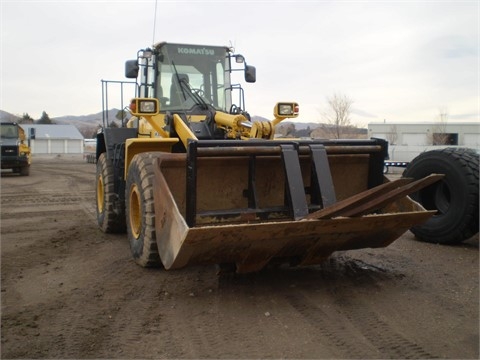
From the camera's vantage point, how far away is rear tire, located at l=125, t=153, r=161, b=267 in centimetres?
521

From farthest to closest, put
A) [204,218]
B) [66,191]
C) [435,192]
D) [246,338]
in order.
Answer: [66,191] → [435,192] → [204,218] → [246,338]

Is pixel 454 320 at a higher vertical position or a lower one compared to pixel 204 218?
lower

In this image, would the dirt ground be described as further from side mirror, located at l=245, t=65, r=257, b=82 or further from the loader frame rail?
side mirror, located at l=245, t=65, r=257, b=82

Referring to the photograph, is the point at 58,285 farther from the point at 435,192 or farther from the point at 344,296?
the point at 435,192

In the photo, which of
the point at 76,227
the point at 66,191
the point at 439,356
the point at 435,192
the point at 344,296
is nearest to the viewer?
the point at 439,356

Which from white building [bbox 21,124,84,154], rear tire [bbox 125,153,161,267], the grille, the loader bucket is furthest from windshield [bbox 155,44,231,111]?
white building [bbox 21,124,84,154]

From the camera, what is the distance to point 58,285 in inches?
209

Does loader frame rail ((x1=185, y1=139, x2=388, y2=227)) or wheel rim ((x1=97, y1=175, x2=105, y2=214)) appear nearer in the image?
loader frame rail ((x1=185, y1=139, x2=388, y2=227))

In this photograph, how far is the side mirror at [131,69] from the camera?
7559mm

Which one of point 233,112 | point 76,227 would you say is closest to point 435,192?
point 233,112

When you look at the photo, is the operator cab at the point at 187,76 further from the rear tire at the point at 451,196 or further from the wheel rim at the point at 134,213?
the rear tire at the point at 451,196

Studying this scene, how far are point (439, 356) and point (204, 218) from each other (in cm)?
251

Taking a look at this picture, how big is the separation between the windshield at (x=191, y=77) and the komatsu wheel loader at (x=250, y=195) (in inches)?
→ 11.2

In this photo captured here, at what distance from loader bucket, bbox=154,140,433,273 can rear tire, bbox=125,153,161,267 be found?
8.5 inches
